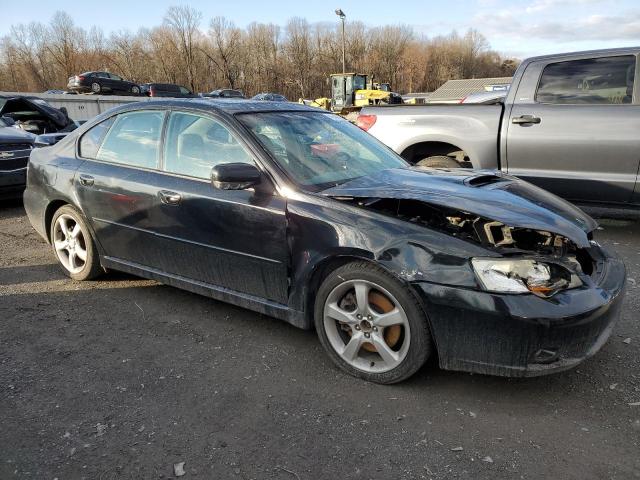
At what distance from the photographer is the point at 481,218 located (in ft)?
8.82

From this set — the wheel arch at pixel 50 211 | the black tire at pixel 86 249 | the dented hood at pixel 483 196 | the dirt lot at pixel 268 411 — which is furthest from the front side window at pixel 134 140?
the dented hood at pixel 483 196

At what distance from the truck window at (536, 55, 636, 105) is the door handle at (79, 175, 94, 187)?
468cm

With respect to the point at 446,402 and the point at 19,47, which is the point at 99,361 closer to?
the point at 446,402

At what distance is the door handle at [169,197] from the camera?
3.44m

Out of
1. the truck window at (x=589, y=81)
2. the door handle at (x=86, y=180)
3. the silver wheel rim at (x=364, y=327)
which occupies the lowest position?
the silver wheel rim at (x=364, y=327)

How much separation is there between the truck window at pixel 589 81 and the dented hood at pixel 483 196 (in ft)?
8.61

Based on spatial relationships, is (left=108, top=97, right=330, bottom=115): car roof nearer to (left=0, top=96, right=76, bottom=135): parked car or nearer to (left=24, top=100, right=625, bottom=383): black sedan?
(left=24, top=100, right=625, bottom=383): black sedan

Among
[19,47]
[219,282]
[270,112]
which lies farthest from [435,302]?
[19,47]

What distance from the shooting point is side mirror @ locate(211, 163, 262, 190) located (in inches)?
117

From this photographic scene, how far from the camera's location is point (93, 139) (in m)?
4.25

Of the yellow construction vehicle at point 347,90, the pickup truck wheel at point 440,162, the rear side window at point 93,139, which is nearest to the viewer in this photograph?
the rear side window at point 93,139

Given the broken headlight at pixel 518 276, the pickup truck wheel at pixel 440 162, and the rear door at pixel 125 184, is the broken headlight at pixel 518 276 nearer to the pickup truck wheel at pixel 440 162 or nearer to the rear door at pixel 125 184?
the rear door at pixel 125 184

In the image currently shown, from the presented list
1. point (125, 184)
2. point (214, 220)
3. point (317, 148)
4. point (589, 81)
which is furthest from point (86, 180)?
point (589, 81)

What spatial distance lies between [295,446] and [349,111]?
27.8 metres
